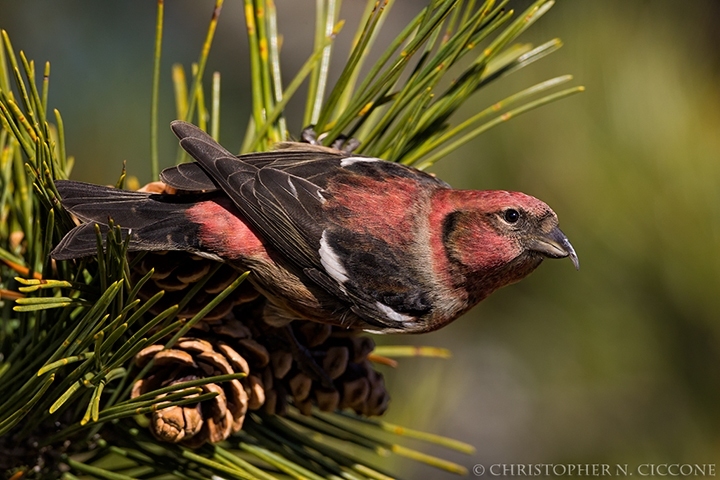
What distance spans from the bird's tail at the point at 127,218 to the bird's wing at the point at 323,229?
0.15m

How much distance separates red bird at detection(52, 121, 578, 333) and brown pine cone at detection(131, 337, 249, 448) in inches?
8.3

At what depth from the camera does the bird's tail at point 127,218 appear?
134 cm

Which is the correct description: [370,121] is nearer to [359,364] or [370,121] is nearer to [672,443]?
[359,364]

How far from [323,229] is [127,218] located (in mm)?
461

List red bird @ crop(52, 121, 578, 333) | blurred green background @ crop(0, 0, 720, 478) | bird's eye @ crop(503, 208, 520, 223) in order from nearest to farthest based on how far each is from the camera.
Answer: red bird @ crop(52, 121, 578, 333), bird's eye @ crop(503, 208, 520, 223), blurred green background @ crop(0, 0, 720, 478)

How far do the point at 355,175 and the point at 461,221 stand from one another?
290mm

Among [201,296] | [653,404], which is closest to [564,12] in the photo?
[653,404]

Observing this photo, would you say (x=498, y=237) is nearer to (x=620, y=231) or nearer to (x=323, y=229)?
(x=323, y=229)

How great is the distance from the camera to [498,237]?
1805 mm

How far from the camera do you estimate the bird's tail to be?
134 cm

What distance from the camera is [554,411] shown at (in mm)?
3217

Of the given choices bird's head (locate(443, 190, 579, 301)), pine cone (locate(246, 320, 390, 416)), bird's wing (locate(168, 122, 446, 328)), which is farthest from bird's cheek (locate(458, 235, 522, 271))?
pine cone (locate(246, 320, 390, 416))

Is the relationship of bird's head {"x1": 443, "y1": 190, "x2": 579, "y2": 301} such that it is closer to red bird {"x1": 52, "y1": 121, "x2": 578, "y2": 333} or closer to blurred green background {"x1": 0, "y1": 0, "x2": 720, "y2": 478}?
red bird {"x1": 52, "y1": 121, "x2": 578, "y2": 333}

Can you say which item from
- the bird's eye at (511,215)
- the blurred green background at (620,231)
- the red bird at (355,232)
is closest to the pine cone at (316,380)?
the red bird at (355,232)
